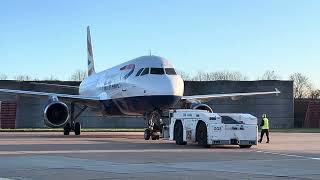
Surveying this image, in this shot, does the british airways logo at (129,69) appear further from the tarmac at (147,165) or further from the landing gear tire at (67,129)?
the tarmac at (147,165)

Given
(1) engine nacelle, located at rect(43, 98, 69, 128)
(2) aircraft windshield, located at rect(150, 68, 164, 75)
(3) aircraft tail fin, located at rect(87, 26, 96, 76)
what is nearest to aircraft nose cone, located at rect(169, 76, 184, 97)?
(2) aircraft windshield, located at rect(150, 68, 164, 75)

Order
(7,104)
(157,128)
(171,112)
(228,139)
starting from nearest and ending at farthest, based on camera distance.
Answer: (228,139) → (171,112) → (157,128) → (7,104)

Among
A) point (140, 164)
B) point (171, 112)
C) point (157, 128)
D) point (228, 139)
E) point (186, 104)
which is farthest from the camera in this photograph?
point (186, 104)

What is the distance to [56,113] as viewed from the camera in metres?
36.1

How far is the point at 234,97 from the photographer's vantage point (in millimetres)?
41219

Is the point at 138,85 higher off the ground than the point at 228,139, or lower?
higher

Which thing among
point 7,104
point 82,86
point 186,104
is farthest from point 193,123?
point 7,104

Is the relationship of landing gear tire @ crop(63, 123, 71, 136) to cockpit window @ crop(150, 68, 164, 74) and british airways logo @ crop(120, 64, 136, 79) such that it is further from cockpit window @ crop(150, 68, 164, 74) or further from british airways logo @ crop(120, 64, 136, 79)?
cockpit window @ crop(150, 68, 164, 74)

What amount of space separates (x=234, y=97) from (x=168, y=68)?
10.9m

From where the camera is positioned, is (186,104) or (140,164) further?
(186,104)

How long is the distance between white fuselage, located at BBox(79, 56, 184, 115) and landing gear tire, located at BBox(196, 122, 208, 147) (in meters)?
4.00

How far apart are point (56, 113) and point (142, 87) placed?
7.29 metres

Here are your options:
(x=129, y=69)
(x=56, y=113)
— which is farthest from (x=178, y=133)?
(x=56, y=113)

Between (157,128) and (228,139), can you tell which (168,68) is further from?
(228,139)
